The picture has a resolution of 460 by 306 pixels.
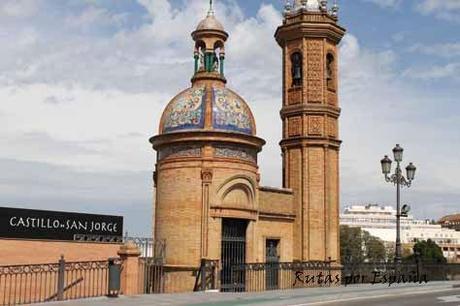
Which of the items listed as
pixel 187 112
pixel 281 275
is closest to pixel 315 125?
pixel 281 275

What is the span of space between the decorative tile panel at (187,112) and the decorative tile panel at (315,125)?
660 centimetres

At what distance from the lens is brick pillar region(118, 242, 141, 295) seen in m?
20.0

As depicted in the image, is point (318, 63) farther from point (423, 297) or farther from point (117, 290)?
point (117, 290)

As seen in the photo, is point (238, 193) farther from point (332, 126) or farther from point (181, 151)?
point (332, 126)

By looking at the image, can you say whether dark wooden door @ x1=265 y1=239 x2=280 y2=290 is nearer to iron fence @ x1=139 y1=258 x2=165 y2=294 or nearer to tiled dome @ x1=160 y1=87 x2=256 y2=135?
iron fence @ x1=139 y1=258 x2=165 y2=294

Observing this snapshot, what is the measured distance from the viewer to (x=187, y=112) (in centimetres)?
2734

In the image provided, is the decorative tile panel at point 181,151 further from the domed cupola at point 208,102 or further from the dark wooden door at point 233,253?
the dark wooden door at point 233,253

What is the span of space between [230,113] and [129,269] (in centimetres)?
931

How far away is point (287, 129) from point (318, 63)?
3470mm

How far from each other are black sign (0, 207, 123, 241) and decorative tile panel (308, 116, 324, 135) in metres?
9.67

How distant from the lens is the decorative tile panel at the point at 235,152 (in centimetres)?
2678

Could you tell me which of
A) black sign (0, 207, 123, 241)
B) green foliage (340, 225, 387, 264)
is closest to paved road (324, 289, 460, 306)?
black sign (0, 207, 123, 241)

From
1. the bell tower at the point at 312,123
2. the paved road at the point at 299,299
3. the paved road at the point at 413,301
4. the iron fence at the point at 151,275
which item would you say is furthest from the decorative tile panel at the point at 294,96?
the paved road at the point at 413,301

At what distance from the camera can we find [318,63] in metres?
32.7
